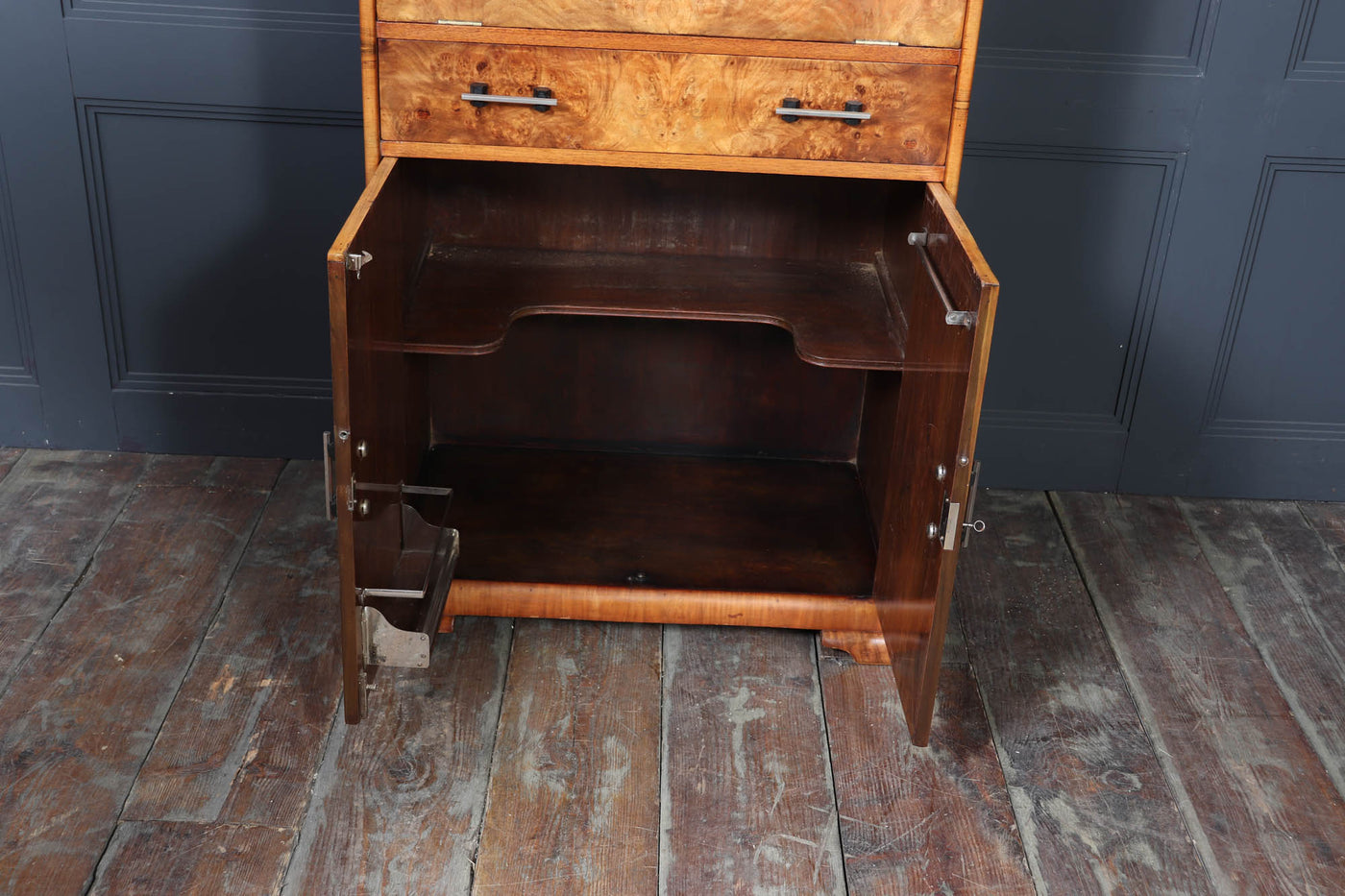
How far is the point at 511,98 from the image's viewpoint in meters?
1.84

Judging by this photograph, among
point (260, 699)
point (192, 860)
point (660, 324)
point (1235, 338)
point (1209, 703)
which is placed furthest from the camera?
point (1235, 338)

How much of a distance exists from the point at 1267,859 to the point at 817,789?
63 cm

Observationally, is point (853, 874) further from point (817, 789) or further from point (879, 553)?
point (879, 553)

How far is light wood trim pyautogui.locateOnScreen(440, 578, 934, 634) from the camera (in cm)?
212

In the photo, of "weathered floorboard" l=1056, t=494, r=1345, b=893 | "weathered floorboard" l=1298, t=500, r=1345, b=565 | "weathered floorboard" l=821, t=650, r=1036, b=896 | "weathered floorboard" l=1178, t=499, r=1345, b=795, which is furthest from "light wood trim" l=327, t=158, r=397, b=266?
"weathered floorboard" l=1298, t=500, r=1345, b=565

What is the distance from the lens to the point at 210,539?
2.39 meters

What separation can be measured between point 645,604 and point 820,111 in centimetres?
85

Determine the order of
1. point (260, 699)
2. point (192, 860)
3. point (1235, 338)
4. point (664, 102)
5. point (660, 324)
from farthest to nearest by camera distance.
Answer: point (1235, 338) → point (660, 324) → point (260, 699) → point (664, 102) → point (192, 860)

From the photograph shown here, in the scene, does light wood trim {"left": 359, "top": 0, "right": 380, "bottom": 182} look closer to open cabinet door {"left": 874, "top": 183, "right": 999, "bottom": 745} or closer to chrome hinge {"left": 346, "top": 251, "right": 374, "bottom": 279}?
chrome hinge {"left": 346, "top": 251, "right": 374, "bottom": 279}

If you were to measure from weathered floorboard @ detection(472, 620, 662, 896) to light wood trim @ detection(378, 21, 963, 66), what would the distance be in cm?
98

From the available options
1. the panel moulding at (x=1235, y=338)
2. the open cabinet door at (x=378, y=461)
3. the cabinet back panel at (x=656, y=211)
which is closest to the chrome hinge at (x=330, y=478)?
the open cabinet door at (x=378, y=461)

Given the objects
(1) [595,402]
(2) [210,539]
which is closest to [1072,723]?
(1) [595,402]

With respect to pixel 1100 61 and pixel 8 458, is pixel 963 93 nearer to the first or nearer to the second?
pixel 1100 61

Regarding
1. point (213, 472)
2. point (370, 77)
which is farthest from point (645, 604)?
point (213, 472)
